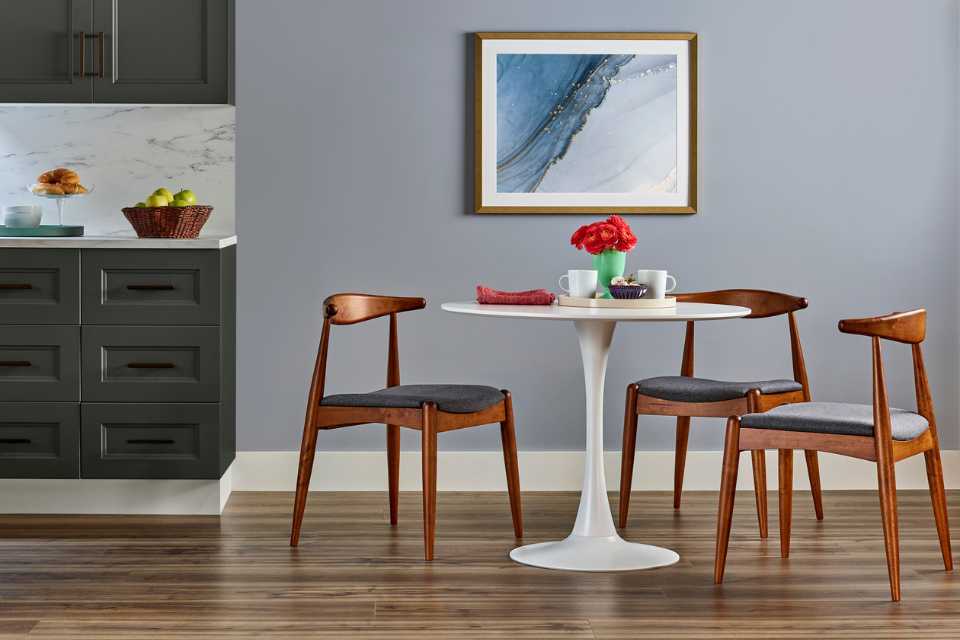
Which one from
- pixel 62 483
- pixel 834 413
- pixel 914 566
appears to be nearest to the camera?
pixel 834 413

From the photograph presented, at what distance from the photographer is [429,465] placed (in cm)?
315

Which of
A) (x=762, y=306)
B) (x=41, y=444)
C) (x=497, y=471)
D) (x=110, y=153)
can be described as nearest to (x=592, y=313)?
(x=762, y=306)

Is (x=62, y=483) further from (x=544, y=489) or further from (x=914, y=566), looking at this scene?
(x=914, y=566)

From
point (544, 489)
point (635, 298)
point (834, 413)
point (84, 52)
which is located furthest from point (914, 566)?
point (84, 52)

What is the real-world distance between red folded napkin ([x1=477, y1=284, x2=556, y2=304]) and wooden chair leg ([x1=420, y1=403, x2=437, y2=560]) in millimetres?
345

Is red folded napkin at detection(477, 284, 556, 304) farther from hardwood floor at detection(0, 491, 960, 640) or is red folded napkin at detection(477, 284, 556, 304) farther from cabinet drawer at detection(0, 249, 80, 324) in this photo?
cabinet drawer at detection(0, 249, 80, 324)

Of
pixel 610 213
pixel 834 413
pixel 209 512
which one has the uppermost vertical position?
pixel 610 213

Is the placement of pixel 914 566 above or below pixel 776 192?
below

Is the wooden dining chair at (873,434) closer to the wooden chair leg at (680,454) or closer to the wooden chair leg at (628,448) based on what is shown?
the wooden chair leg at (628,448)

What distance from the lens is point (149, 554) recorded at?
3.24 metres

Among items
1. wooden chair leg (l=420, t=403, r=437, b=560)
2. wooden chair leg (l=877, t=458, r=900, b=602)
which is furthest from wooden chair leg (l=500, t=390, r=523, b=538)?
wooden chair leg (l=877, t=458, r=900, b=602)

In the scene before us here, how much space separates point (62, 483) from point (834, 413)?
239 cm

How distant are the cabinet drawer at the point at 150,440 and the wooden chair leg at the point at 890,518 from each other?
2012 mm

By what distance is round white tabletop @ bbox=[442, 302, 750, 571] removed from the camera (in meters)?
3.08
